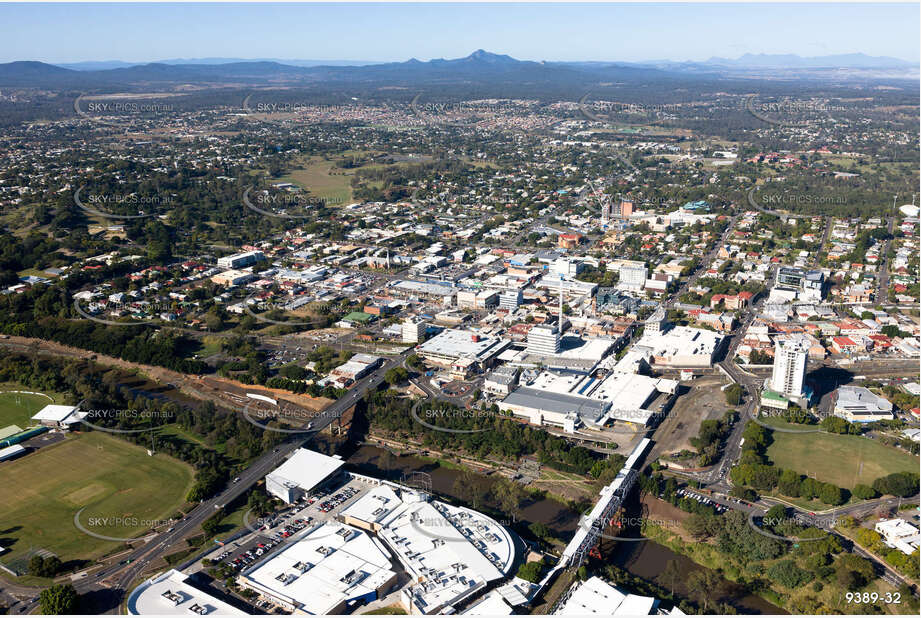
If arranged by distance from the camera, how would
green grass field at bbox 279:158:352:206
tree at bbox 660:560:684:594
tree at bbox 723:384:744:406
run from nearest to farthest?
tree at bbox 660:560:684:594
tree at bbox 723:384:744:406
green grass field at bbox 279:158:352:206

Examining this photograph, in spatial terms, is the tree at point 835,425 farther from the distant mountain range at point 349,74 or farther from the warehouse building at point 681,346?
the distant mountain range at point 349,74

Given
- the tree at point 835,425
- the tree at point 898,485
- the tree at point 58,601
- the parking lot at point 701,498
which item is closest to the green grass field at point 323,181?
the tree at point 835,425

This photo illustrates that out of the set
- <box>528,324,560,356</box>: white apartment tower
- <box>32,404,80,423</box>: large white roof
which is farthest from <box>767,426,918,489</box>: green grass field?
<box>32,404,80,423</box>: large white roof

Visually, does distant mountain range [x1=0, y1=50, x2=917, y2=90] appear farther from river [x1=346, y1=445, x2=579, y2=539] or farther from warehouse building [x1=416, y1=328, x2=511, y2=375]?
river [x1=346, y1=445, x2=579, y2=539]

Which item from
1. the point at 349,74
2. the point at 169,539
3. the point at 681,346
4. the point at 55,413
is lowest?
the point at 169,539

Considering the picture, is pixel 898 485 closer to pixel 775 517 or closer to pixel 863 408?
pixel 775 517

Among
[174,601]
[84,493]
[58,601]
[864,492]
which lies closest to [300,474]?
[174,601]

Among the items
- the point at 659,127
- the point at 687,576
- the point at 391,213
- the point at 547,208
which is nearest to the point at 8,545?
the point at 687,576
